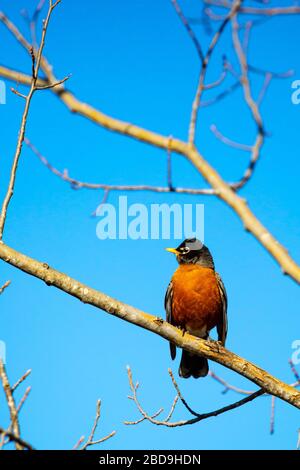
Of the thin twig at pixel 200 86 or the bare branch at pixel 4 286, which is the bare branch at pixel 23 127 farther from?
the thin twig at pixel 200 86

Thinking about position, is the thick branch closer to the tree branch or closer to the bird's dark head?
the tree branch

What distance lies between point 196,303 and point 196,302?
0.03 m

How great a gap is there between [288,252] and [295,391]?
357cm

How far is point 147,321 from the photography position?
16.6 ft

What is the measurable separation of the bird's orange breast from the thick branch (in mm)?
2498

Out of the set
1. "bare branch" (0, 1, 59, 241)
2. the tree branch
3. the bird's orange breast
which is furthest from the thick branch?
the bird's orange breast

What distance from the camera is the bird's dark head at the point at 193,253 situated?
8.63 metres

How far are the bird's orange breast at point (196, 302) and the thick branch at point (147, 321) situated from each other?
2.50 meters

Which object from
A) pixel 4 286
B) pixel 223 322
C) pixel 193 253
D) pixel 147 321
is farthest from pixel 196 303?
pixel 4 286

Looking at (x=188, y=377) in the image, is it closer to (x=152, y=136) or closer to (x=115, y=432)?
(x=115, y=432)

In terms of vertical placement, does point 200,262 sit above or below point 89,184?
above

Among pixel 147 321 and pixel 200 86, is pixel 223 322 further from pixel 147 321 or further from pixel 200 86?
pixel 200 86
